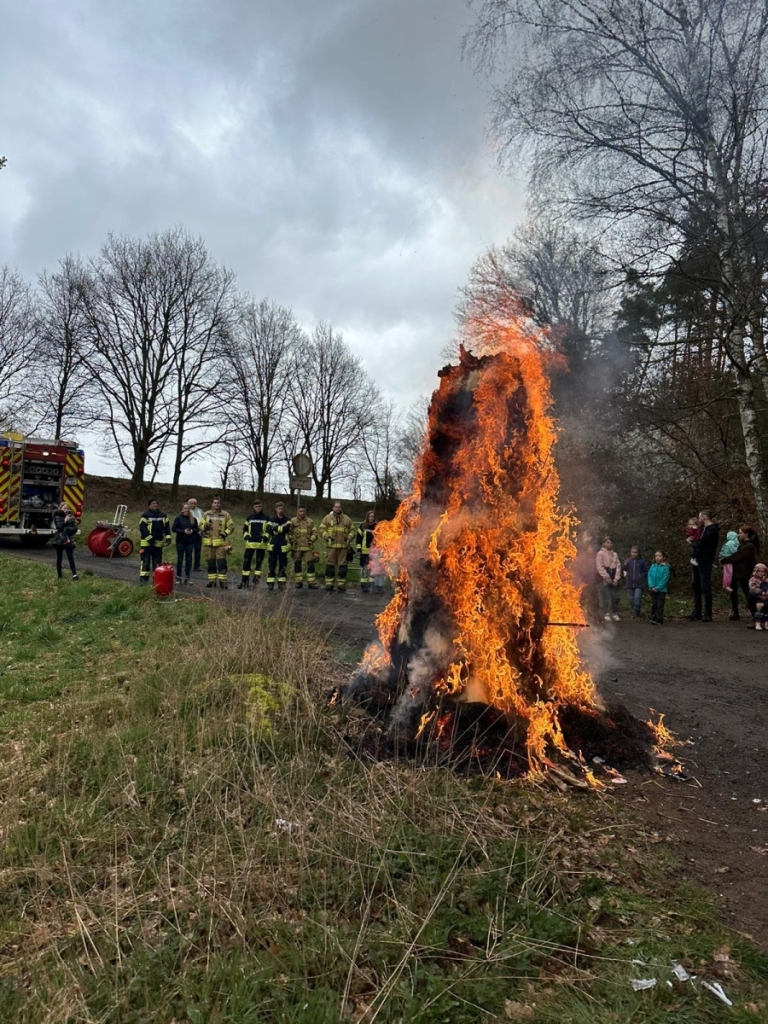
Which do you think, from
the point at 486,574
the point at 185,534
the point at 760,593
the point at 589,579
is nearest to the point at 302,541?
the point at 185,534

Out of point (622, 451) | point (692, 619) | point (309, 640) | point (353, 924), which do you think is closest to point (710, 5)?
point (622, 451)

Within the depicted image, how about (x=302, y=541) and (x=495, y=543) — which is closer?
(x=495, y=543)

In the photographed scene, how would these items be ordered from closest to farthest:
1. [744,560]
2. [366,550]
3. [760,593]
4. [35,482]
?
[760,593] → [744,560] → [366,550] → [35,482]

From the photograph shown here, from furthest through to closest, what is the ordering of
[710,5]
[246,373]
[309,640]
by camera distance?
[246,373] → [710,5] → [309,640]

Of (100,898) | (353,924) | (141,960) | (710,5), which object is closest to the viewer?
(141,960)

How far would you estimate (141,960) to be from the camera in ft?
9.45

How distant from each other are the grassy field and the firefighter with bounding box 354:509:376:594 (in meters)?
9.80

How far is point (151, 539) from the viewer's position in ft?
46.6

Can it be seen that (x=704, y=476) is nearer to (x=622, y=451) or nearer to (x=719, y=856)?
(x=622, y=451)

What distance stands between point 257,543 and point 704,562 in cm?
901

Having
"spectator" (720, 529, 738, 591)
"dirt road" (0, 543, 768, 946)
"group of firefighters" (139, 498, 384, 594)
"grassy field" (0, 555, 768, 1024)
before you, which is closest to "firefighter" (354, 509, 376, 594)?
"group of firefighters" (139, 498, 384, 594)

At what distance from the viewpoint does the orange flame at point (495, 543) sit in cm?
560

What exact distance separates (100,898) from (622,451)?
617 inches

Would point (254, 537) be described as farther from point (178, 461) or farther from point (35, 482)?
point (178, 461)
